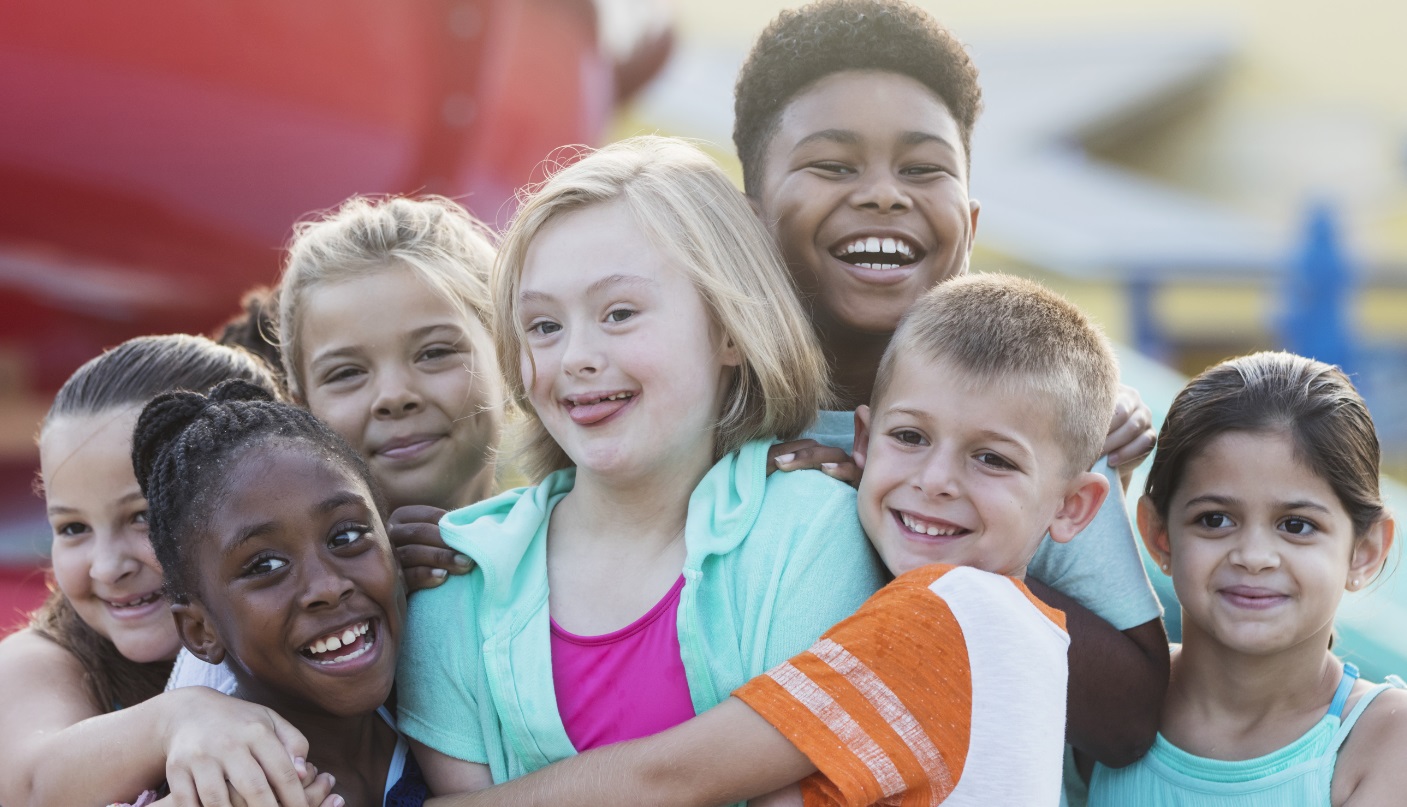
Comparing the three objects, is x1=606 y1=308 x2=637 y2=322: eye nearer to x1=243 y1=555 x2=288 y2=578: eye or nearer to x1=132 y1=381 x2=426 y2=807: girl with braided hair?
x1=132 y1=381 x2=426 y2=807: girl with braided hair

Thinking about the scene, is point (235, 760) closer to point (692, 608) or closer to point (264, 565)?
point (264, 565)

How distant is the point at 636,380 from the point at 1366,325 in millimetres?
8791

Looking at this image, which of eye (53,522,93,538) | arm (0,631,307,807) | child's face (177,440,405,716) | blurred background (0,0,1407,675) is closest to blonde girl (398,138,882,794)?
child's face (177,440,405,716)

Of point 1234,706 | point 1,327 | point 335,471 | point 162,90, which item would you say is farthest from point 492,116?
point 1234,706

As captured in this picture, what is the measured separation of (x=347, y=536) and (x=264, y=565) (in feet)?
0.33

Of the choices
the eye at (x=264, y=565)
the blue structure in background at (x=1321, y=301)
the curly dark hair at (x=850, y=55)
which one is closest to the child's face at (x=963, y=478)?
the curly dark hair at (x=850, y=55)

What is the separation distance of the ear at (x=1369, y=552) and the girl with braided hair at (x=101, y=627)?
1346 mm

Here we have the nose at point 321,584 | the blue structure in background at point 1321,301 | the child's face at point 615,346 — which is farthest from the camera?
the blue structure in background at point 1321,301

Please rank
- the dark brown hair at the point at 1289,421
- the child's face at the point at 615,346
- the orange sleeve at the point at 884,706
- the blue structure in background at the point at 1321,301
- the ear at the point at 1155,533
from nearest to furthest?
the orange sleeve at the point at 884,706 < the child's face at the point at 615,346 < the dark brown hair at the point at 1289,421 < the ear at the point at 1155,533 < the blue structure in background at the point at 1321,301

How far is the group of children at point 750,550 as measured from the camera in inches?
56.1

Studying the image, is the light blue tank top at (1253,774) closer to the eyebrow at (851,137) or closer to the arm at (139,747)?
the eyebrow at (851,137)

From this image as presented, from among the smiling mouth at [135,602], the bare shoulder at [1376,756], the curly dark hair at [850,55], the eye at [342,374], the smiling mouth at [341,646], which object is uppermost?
the curly dark hair at [850,55]

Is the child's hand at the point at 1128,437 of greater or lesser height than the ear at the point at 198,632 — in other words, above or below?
above

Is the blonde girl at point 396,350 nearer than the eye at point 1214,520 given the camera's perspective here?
No
